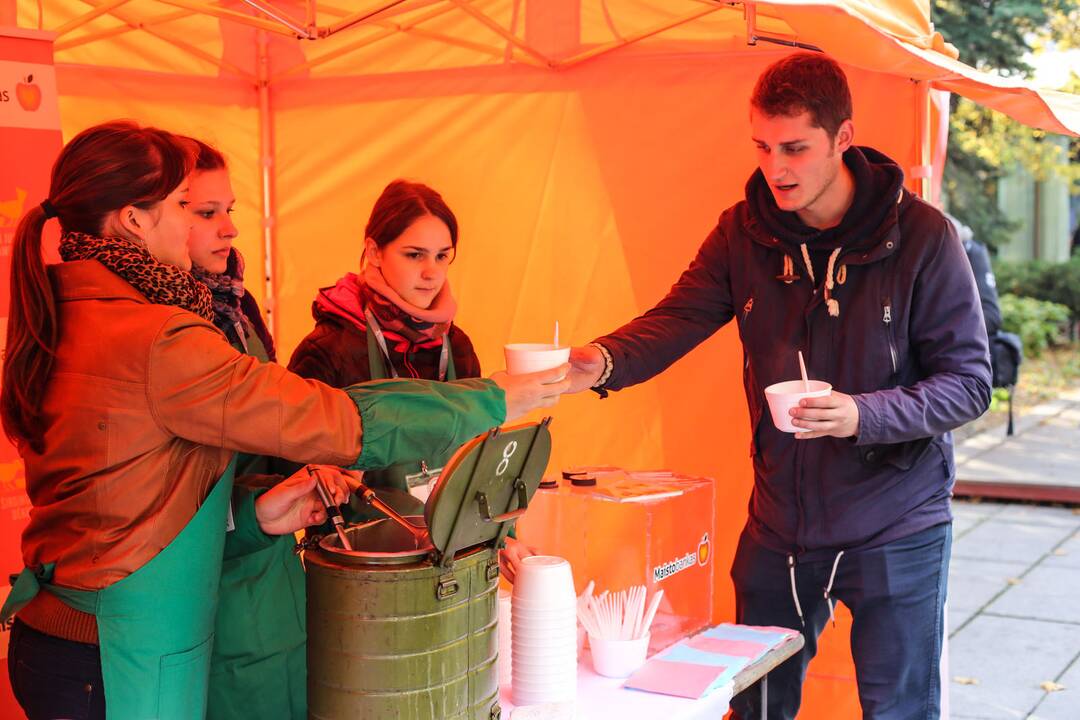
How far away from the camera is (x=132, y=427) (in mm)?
2090

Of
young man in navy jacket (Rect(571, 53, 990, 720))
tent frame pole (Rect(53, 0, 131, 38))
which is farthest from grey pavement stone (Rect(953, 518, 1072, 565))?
tent frame pole (Rect(53, 0, 131, 38))

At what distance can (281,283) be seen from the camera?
5445mm

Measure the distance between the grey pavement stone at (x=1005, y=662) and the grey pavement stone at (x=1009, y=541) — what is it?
1.29 meters

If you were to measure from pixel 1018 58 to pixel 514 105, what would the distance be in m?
9.81

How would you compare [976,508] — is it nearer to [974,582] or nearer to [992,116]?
[974,582]

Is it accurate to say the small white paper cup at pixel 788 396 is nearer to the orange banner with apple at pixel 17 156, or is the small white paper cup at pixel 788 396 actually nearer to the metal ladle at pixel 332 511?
the metal ladle at pixel 332 511

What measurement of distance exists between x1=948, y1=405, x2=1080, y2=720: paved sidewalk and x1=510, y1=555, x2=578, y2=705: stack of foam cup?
339 centimetres

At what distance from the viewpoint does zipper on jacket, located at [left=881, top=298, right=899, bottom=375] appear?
3002 mm

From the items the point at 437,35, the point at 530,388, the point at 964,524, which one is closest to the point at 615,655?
the point at 530,388

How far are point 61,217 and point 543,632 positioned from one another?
1255 millimetres

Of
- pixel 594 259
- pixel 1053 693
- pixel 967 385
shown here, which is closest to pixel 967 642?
pixel 1053 693

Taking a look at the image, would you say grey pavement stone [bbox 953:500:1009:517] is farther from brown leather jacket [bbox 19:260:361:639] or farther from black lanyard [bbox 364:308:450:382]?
brown leather jacket [bbox 19:260:361:639]

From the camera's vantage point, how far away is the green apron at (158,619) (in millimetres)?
2137

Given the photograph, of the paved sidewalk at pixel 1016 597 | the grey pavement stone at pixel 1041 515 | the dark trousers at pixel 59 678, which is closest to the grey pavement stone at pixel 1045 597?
the paved sidewalk at pixel 1016 597
